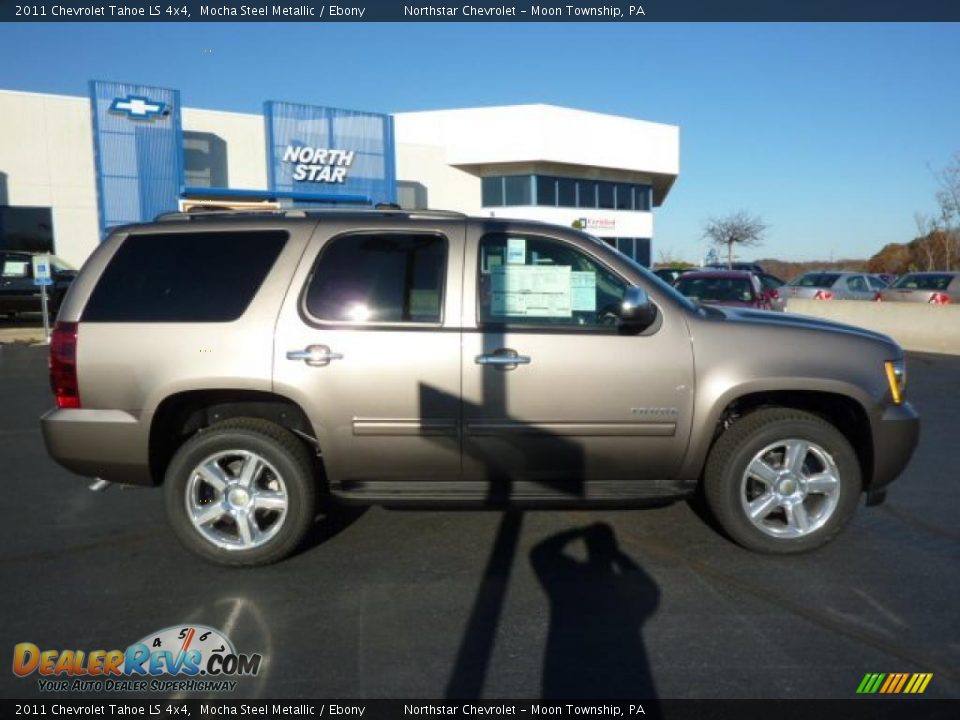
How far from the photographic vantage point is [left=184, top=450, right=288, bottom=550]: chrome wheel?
4141 mm

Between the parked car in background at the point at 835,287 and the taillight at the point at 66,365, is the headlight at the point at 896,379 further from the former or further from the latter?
the parked car in background at the point at 835,287

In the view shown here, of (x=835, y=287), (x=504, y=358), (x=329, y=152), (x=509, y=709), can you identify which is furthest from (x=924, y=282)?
(x=509, y=709)

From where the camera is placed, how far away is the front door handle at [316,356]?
402 centimetres

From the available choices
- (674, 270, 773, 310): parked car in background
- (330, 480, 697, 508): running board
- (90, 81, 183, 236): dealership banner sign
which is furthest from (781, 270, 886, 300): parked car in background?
(90, 81, 183, 236): dealership banner sign

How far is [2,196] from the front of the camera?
74.2ft

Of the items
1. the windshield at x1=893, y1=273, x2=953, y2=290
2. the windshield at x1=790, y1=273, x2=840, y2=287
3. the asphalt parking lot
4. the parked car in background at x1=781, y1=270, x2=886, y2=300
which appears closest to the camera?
the asphalt parking lot

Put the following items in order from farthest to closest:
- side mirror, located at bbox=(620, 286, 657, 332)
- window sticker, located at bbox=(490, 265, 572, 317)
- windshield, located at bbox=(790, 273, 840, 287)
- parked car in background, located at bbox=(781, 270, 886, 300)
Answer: windshield, located at bbox=(790, 273, 840, 287) → parked car in background, located at bbox=(781, 270, 886, 300) → window sticker, located at bbox=(490, 265, 572, 317) → side mirror, located at bbox=(620, 286, 657, 332)

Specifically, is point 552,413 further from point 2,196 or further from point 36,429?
point 2,196

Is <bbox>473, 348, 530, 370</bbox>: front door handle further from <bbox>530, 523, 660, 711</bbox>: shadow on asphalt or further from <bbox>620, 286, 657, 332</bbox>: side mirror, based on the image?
<bbox>530, 523, 660, 711</bbox>: shadow on asphalt

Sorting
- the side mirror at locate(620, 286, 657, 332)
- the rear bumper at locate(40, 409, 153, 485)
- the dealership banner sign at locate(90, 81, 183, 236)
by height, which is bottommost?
the rear bumper at locate(40, 409, 153, 485)

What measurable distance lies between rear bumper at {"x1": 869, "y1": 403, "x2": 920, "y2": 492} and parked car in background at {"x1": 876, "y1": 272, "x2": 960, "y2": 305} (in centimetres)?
1708

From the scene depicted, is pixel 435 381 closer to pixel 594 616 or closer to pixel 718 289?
pixel 594 616

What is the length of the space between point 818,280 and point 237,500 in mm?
21373

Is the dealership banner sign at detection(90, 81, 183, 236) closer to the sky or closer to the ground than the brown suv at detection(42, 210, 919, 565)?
closer to the sky
